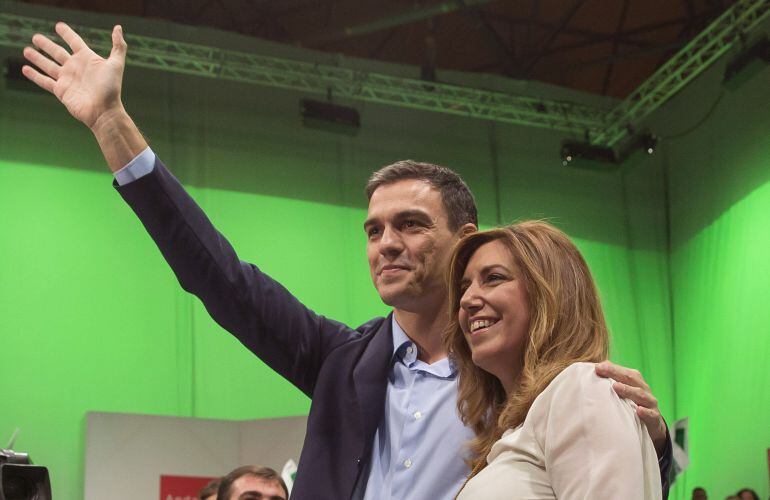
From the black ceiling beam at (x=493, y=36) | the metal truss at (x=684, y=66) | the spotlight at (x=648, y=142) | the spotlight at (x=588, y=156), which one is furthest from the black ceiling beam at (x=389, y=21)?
the spotlight at (x=648, y=142)

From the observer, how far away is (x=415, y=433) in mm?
2277

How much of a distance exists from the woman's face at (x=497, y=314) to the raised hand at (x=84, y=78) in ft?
2.53

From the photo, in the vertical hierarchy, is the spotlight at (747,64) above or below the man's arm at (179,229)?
above

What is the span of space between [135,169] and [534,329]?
81 centimetres

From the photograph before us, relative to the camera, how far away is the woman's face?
2002mm

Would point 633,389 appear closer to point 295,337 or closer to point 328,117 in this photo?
point 295,337

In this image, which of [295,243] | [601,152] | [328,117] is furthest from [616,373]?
[601,152]

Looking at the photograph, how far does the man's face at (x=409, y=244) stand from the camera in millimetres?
2439

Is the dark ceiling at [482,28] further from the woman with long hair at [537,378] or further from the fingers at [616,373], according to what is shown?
the fingers at [616,373]

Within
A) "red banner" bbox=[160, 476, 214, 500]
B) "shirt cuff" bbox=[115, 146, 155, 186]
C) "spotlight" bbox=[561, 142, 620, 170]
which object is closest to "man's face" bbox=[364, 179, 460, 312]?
"shirt cuff" bbox=[115, 146, 155, 186]

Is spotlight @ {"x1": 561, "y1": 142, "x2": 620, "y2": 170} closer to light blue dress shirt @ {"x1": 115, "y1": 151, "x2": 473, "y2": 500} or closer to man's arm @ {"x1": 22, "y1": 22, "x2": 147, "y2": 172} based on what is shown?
light blue dress shirt @ {"x1": 115, "y1": 151, "x2": 473, "y2": 500}

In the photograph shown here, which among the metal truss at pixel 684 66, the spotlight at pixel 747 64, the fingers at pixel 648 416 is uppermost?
the metal truss at pixel 684 66

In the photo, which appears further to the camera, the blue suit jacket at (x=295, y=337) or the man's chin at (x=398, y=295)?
the man's chin at (x=398, y=295)

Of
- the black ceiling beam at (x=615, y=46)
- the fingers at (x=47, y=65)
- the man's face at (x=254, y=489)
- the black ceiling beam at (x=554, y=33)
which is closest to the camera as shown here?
the fingers at (x=47, y=65)
